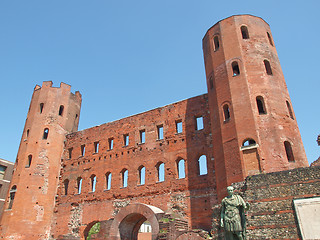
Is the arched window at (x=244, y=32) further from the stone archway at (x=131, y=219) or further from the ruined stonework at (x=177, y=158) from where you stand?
the stone archway at (x=131, y=219)

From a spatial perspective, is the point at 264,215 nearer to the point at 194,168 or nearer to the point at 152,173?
the point at 194,168

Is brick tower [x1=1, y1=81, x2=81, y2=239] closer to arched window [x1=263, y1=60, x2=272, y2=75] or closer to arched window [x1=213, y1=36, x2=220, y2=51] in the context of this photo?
arched window [x1=213, y1=36, x2=220, y2=51]

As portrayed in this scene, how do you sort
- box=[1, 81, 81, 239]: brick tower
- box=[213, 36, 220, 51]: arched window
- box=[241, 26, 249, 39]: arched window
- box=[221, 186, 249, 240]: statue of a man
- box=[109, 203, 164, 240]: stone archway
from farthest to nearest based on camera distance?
box=[1, 81, 81, 239]: brick tower → box=[213, 36, 220, 51]: arched window → box=[241, 26, 249, 39]: arched window → box=[109, 203, 164, 240]: stone archway → box=[221, 186, 249, 240]: statue of a man

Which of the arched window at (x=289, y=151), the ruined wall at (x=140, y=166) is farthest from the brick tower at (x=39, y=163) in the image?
the arched window at (x=289, y=151)

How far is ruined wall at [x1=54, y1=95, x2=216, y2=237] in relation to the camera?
1666 cm

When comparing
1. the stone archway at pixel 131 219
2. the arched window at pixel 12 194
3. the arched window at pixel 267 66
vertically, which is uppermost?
the arched window at pixel 267 66

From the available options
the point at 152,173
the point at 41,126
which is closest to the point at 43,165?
the point at 41,126

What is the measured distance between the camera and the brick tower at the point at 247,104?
13906 mm

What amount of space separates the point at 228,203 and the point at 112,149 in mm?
14659

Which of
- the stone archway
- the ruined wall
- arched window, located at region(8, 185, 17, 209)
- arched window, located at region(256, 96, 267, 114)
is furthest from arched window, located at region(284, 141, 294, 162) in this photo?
arched window, located at region(8, 185, 17, 209)

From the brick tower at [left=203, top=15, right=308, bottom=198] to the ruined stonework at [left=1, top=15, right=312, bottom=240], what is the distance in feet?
0.19

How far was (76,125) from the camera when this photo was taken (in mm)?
25641

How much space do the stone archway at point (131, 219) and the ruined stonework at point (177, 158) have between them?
54mm

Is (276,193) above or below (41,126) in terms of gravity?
below
